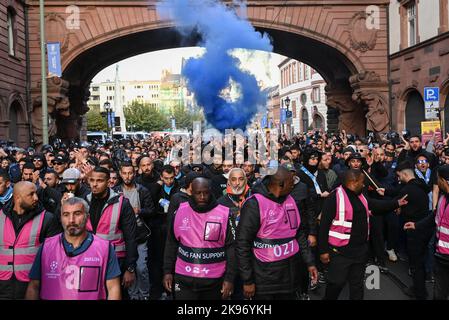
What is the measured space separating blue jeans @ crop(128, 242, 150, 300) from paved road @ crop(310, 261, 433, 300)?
2310mm

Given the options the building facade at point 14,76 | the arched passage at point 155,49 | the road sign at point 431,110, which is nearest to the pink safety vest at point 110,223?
the road sign at point 431,110

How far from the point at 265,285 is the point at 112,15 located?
21.0 meters

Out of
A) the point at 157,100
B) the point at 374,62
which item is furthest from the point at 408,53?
the point at 157,100

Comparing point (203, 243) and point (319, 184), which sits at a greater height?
point (319, 184)

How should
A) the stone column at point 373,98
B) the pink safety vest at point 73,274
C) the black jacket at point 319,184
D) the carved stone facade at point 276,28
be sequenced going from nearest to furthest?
the pink safety vest at point 73,274
the black jacket at point 319,184
the carved stone facade at point 276,28
the stone column at point 373,98

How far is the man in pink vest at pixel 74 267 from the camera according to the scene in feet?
11.7

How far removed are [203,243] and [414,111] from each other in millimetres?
19704

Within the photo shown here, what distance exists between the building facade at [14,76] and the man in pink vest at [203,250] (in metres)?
16.4

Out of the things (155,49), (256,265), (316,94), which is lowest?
(256,265)

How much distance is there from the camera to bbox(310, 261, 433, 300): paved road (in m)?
6.63

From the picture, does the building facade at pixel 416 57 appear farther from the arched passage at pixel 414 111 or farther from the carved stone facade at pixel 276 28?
the carved stone facade at pixel 276 28

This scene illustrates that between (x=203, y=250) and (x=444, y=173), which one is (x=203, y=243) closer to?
(x=203, y=250)

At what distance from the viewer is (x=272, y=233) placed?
15.5 ft

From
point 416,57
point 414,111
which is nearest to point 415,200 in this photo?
point 416,57
